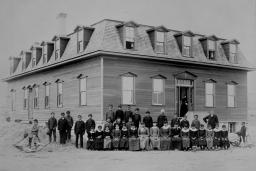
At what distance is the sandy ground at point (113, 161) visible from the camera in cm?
1277

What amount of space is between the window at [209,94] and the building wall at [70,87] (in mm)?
8033

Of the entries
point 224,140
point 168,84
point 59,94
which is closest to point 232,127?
point 168,84

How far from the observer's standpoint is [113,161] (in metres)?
14.1

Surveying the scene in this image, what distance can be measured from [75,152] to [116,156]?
2291 millimetres

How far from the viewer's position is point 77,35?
23375mm

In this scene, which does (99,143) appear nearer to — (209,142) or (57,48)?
(209,142)

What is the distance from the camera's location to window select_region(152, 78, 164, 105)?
23203mm

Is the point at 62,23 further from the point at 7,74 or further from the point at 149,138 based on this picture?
the point at 149,138

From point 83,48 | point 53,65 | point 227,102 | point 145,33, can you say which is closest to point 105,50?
point 83,48

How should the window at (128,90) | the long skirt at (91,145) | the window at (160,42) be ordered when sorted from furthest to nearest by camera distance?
1. the window at (160,42)
2. the window at (128,90)
3. the long skirt at (91,145)

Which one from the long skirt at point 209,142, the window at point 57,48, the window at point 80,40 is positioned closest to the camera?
the long skirt at point 209,142

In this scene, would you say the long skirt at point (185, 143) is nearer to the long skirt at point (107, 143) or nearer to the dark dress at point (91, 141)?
the long skirt at point (107, 143)

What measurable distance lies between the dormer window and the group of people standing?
20.0 feet

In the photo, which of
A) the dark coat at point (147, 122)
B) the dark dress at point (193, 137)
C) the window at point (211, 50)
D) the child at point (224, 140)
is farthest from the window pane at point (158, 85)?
the child at point (224, 140)
